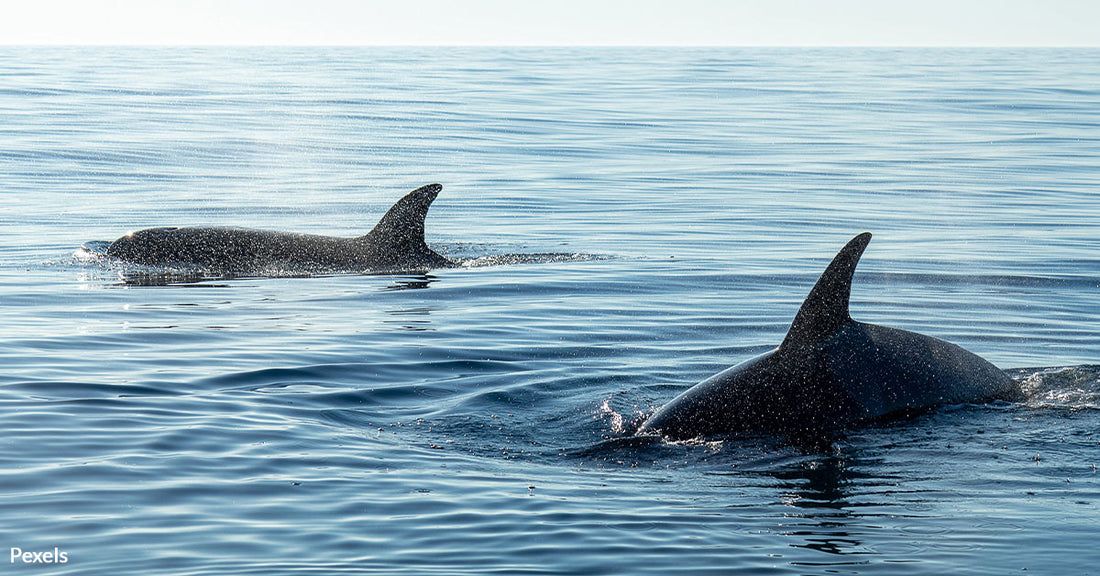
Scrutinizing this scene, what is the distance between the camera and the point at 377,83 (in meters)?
72.3

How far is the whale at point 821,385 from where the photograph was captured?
8914 mm

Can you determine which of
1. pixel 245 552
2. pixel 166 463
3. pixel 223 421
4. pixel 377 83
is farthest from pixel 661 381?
pixel 377 83

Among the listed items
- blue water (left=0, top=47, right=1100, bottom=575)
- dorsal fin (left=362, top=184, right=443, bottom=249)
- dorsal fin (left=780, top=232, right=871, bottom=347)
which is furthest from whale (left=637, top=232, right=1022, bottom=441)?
dorsal fin (left=362, top=184, right=443, bottom=249)

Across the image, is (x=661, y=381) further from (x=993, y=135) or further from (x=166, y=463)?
(x=993, y=135)

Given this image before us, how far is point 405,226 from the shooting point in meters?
18.0

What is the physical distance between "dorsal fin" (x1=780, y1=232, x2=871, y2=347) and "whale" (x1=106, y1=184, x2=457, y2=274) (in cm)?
924

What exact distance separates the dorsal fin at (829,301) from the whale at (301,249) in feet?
30.3

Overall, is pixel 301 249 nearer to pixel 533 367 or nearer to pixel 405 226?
pixel 405 226

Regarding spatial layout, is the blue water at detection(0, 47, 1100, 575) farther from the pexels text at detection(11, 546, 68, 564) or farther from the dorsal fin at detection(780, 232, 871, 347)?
the dorsal fin at detection(780, 232, 871, 347)

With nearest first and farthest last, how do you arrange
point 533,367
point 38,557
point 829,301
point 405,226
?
1. point 38,557
2. point 829,301
3. point 533,367
4. point 405,226

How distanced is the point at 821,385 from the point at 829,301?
529mm

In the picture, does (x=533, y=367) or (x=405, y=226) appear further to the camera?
(x=405, y=226)

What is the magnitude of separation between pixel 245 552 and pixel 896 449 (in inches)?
157

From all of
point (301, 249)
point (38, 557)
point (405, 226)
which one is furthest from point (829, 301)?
point (301, 249)
